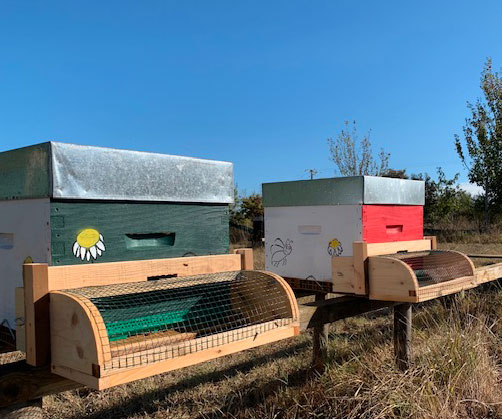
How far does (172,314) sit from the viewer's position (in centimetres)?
201

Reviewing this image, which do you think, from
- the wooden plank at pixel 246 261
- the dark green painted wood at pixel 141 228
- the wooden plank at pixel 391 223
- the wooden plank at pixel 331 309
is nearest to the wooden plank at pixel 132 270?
the wooden plank at pixel 246 261

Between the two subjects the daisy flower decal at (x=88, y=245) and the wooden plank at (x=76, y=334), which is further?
the daisy flower decal at (x=88, y=245)

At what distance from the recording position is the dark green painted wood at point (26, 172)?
5.47 feet

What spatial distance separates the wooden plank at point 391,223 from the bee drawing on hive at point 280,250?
596 mm

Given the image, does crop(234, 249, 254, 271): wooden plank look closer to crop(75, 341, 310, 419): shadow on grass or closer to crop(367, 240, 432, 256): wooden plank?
crop(367, 240, 432, 256): wooden plank

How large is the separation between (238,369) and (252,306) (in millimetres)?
2280

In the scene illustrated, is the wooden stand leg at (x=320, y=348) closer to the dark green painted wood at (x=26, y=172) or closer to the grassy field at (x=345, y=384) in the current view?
the grassy field at (x=345, y=384)

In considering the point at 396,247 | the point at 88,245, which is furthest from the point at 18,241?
the point at 396,247

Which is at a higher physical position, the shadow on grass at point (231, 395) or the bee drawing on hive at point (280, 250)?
the bee drawing on hive at point (280, 250)

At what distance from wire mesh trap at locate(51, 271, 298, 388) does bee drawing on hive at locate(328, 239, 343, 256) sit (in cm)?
107

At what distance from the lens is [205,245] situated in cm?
217

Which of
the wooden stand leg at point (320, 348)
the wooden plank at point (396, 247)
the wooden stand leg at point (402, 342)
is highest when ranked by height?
the wooden plank at point (396, 247)

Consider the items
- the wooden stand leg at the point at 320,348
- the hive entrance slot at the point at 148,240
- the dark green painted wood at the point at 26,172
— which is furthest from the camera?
the wooden stand leg at the point at 320,348

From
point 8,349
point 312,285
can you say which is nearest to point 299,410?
point 312,285
